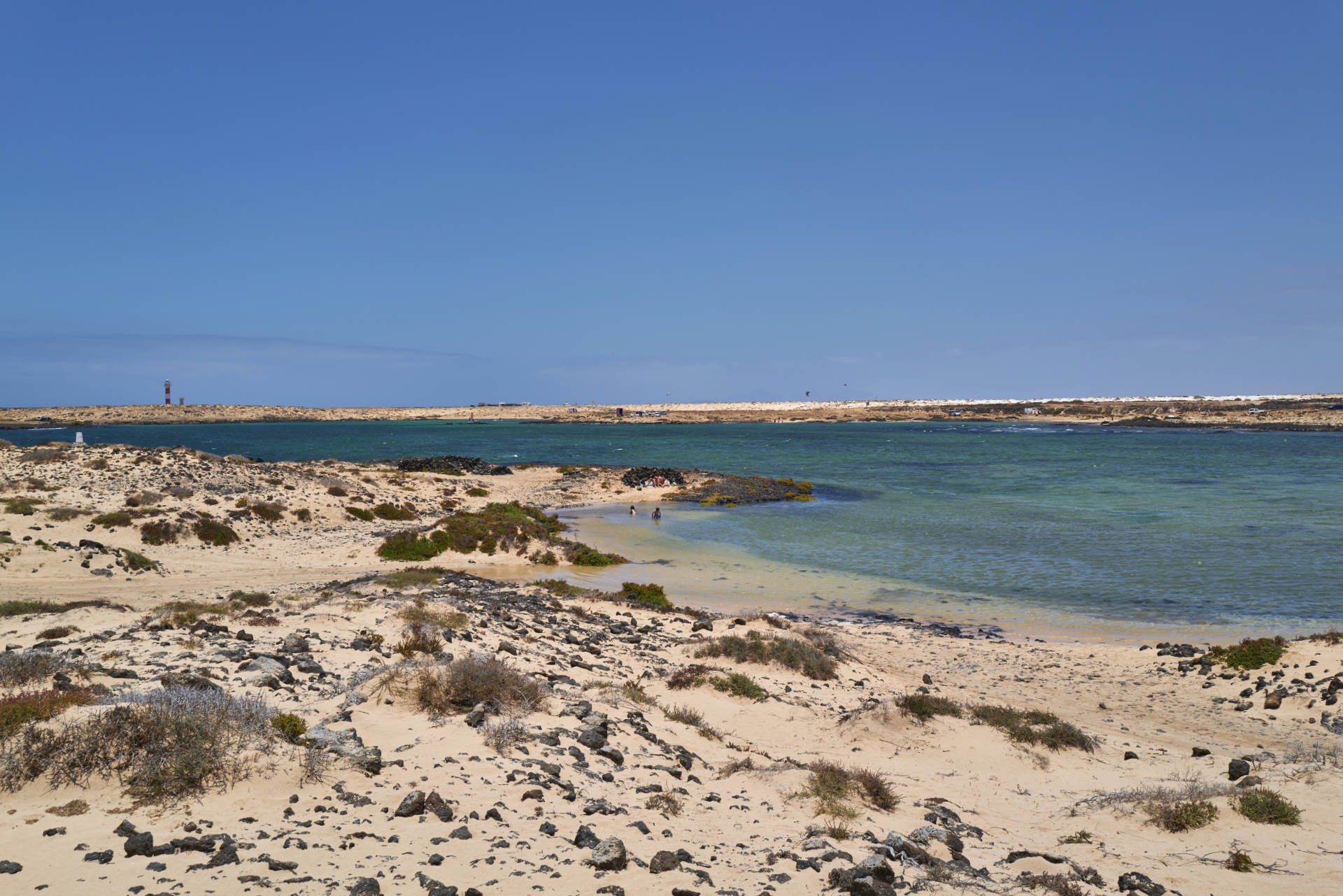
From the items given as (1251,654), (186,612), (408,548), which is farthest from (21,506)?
(1251,654)

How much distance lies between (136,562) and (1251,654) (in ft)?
91.0

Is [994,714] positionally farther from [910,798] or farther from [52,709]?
[52,709]

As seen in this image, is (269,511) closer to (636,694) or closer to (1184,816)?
(636,694)

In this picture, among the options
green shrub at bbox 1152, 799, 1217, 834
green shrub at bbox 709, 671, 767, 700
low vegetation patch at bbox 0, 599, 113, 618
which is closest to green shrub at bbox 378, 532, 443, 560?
low vegetation patch at bbox 0, 599, 113, 618

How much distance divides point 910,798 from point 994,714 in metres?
3.68

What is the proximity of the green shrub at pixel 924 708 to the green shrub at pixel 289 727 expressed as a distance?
28.5ft

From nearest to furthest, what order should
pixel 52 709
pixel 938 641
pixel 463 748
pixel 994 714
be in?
pixel 52 709
pixel 463 748
pixel 994 714
pixel 938 641

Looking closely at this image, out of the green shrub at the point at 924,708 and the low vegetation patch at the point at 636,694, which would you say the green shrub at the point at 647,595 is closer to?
the low vegetation patch at the point at 636,694

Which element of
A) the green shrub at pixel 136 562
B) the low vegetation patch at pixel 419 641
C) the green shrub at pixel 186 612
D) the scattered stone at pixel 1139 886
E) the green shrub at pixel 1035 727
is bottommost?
the green shrub at pixel 1035 727

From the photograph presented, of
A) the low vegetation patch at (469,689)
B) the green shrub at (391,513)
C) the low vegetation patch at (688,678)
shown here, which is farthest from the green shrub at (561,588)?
the green shrub at (391,513)

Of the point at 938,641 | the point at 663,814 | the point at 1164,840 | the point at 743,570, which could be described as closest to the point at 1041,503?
the point at 743,570

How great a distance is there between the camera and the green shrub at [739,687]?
42.0 ft

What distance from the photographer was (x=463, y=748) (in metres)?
8.53

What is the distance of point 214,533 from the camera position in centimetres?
2572
